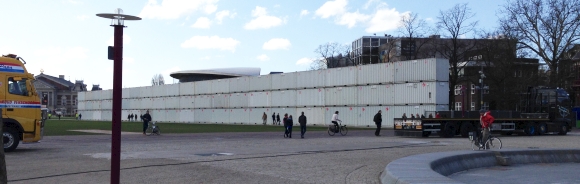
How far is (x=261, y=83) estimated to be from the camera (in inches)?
2687

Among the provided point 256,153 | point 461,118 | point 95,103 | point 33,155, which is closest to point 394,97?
point 461,118

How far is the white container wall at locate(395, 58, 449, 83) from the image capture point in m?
45.7

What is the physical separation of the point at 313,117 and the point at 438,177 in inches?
1985

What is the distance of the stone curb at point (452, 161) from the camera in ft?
35.9

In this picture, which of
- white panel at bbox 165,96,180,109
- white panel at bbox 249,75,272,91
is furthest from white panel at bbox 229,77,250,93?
→ white panel at bbox 165,96,180,109

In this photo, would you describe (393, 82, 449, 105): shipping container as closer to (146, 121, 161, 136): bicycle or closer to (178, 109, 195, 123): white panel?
(146, 121, 161, 136): bicycle

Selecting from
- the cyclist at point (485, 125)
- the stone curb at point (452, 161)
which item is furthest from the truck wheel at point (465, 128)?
the stone curb at point (452, 161)

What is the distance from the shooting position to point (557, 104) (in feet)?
128

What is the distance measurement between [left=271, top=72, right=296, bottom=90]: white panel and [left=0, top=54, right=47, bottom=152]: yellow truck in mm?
43479

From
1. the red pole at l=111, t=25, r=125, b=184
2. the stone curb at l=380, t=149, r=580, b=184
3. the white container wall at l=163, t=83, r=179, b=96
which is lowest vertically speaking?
the stone curb at l=380, t=149, r=580, b=184

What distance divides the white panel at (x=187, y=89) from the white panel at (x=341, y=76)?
26.8m

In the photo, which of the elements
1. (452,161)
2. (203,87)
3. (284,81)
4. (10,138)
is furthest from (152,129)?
(203,87)

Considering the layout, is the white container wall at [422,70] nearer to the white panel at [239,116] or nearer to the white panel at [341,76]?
the white panel at [341,76]

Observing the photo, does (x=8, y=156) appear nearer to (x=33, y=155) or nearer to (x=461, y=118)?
(x=33, y=155)
